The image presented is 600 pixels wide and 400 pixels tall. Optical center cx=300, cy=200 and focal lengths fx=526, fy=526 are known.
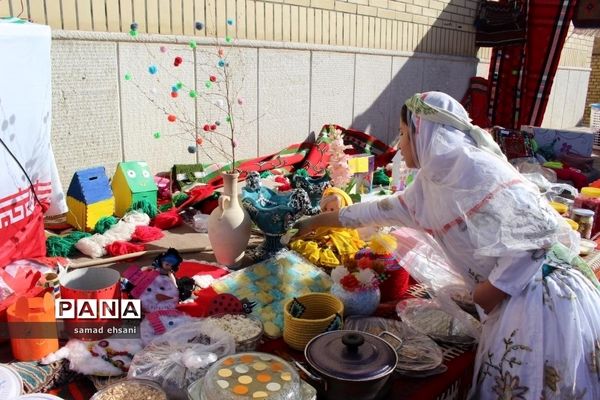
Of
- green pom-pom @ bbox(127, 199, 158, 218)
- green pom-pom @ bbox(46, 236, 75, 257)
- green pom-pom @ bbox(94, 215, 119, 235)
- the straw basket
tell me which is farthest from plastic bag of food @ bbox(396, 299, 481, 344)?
green pom-pom @ bbox(127, 199, 158, 218)

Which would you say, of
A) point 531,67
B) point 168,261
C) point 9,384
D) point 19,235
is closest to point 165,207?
point 19,235

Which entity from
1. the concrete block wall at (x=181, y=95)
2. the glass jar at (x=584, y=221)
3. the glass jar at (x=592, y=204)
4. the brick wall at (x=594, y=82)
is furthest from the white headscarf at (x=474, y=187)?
the brick wall at (x=594, y=82)

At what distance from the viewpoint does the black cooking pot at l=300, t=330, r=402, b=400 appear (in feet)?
4.62

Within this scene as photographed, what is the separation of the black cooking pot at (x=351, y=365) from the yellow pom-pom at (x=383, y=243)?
0.80 m

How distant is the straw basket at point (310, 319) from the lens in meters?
1.77

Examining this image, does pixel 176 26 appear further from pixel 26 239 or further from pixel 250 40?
pixel 26 239

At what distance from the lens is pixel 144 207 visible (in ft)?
12.6

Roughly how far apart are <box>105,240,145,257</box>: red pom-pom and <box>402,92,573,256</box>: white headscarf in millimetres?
1812

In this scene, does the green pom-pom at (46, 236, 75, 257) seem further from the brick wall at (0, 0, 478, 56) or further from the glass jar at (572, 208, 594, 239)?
the glass jar at (572, 208, 594, 239)

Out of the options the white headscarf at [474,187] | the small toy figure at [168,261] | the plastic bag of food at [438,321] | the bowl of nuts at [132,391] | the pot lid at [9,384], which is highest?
the white headscarf at [474,187]

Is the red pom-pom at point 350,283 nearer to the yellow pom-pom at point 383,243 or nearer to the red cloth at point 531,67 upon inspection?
the yellow pom-pom at point 383,243

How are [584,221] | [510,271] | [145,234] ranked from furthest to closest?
[145,234]
[584,221]
[510,271]

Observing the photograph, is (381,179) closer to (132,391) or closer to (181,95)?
(181,95)

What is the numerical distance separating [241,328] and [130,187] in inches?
92.0
